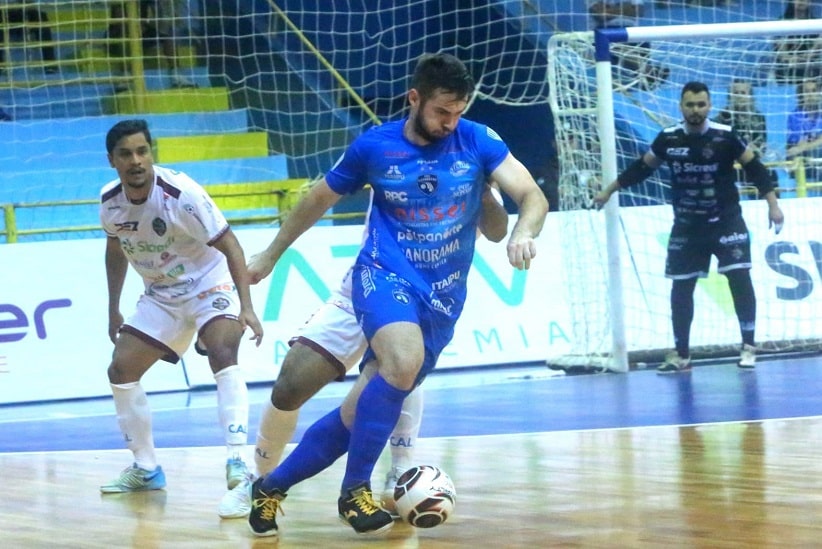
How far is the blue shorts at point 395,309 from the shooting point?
4.97 m

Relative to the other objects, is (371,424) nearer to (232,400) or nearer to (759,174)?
(232,400)

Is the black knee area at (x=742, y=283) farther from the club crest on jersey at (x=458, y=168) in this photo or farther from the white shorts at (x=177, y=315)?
the club crest on jersey at (x=458, y=168)

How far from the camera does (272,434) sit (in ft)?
18.4

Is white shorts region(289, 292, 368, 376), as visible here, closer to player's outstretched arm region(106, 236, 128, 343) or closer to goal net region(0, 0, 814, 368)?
player's outstretched arm region(106, 236, 128, 343)

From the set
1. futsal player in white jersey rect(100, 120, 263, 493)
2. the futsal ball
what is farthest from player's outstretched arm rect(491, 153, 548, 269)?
futsal player in white jersey rect(100, 120, 263, 493)

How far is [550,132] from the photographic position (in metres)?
15.8

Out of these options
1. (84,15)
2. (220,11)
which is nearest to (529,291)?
(220,11)

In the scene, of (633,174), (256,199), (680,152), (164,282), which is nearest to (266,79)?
(256,199)

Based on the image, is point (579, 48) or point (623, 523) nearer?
point (623, 523)

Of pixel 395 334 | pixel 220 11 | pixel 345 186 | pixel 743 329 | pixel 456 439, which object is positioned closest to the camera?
pixel 395 334

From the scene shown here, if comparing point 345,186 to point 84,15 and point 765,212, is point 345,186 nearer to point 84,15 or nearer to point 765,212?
point 765,212

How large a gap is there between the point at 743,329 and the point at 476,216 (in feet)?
20.7

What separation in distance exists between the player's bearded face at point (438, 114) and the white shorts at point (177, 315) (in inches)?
74.9

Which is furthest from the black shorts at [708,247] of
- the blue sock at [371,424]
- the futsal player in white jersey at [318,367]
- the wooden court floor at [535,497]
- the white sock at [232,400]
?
the blue sock at [371,424]
